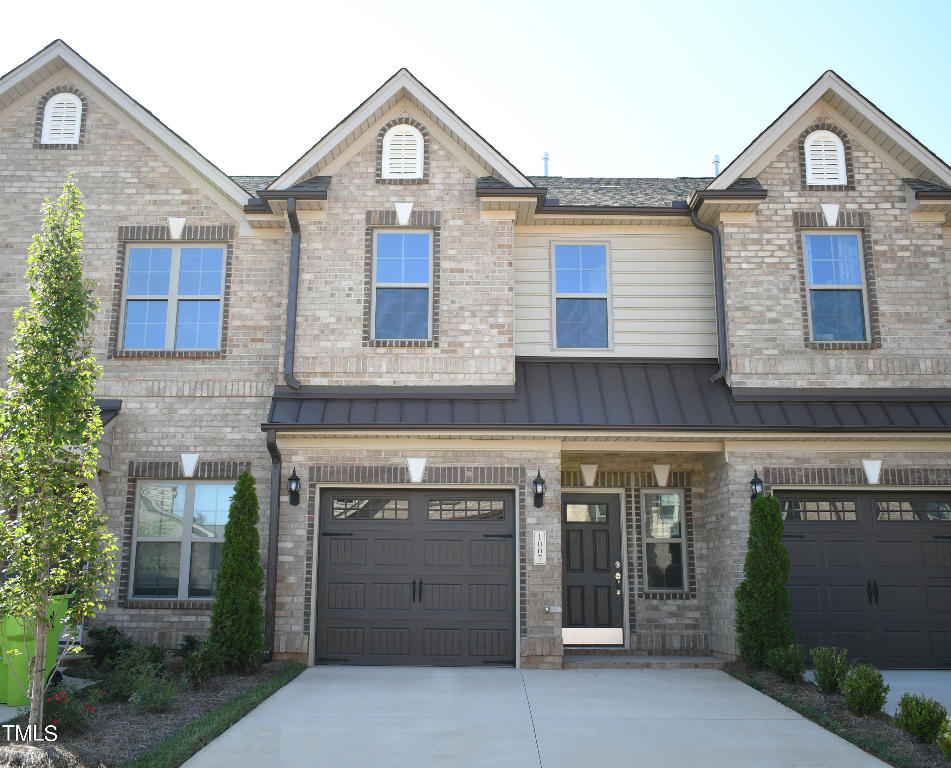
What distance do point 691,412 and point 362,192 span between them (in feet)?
18.8

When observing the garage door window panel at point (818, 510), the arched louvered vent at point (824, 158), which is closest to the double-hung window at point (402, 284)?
the garage door window panel at point (818, 510)

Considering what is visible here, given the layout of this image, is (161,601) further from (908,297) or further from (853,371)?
(908,297)

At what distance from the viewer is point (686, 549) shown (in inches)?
506

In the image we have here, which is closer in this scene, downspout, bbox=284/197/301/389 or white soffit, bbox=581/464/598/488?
downspout, bbox=284/197/301/389

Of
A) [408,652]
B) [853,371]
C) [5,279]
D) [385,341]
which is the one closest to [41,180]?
[5,279]

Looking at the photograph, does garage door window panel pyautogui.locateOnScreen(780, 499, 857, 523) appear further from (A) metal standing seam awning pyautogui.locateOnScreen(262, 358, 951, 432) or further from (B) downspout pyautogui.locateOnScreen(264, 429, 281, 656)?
(B) downspout pyautogui.locateOnScreen(264, 429, 281, 656)

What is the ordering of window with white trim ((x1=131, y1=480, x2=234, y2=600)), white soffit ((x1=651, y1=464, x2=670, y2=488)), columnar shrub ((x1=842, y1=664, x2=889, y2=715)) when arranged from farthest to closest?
white soffit ((x1=651, y1=464, x2=670, y2=488)) → window with white trim ((x1=131, y1=480, x2=234, y2=600)) → columnar shrub ((x1=842, y1=664, x2=889, y2=715))

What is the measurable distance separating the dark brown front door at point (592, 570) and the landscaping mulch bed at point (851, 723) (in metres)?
2.52

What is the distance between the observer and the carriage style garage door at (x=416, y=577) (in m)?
11.6

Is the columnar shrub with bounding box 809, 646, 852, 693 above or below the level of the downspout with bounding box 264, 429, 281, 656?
below

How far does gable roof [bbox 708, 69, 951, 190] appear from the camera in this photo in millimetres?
12664

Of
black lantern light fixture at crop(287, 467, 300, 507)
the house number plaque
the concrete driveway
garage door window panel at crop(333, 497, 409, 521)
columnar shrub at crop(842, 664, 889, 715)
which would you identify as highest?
black lantern light fixture at crop(287, 467, 300, 507)

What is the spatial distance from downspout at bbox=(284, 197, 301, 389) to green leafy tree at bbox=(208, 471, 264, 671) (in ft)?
5.19

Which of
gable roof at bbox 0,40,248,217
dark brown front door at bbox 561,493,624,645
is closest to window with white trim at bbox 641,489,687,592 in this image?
dark brown front door at bbox 561,493,624,645
